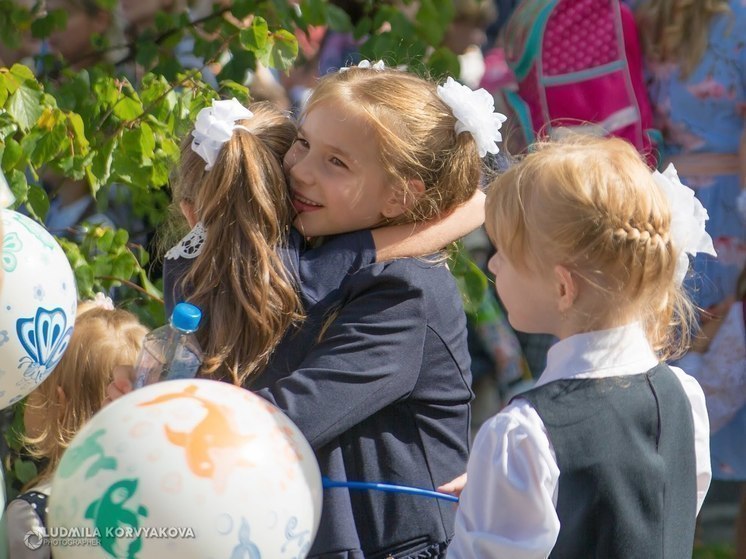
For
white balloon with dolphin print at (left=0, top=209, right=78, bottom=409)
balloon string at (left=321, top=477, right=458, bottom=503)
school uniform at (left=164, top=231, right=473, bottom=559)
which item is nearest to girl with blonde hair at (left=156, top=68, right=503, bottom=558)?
school uniform at (left=164, top=231, right=473, bottom=559)

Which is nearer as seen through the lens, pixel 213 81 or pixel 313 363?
pixel 313 363

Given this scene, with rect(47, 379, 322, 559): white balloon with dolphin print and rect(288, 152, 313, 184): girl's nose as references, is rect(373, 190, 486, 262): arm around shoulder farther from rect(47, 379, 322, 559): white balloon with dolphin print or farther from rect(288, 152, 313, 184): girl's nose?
rect(47, 379, 322, 559): white balloon with dolphin print

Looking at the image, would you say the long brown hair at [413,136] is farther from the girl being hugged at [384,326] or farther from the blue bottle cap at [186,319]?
the blue bottle cap at [186,319]

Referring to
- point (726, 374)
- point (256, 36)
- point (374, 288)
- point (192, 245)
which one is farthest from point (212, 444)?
point (726, 374)

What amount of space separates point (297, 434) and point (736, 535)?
291 cm

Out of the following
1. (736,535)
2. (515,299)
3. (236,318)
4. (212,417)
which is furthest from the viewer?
(736,535)

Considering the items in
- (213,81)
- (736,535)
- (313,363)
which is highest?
(313,363)

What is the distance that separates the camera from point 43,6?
152 inches

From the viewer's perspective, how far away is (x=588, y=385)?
77.7 inches

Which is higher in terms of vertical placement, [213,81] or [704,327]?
[213,81]

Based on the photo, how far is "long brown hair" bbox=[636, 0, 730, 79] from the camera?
12.9ft

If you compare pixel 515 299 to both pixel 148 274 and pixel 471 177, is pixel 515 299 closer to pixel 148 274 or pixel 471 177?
pixel 471 177

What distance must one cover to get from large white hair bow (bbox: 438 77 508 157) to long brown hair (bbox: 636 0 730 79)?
1775 millimetres

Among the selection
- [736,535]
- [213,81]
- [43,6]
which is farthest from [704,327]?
[43,6]
